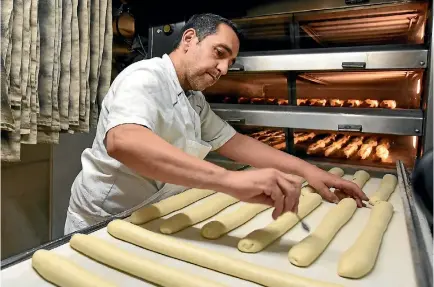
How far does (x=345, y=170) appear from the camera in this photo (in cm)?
203

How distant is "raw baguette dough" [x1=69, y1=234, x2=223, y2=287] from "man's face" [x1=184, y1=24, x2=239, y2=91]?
0.77 meters

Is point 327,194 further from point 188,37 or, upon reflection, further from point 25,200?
point 25,200

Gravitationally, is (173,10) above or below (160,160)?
above

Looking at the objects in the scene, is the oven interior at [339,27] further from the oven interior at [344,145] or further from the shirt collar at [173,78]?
the shirt collar at [173,78]

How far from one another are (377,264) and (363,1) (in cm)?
151

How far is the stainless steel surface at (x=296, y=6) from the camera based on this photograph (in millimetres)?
2054

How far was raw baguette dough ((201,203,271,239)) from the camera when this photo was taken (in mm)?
1094

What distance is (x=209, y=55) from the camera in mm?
1493

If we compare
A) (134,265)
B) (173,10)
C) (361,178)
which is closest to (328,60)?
(361,178)

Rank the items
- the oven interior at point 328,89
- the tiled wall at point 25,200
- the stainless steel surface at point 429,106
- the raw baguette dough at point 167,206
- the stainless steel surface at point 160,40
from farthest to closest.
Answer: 1. the stainless steel surface at point 160,40
2. the tiled wall at point 25,200
3. the oven interior at point 328,89
4. the stainless steel surface at point 429,106
5. the raw baguette dough at point 167,206

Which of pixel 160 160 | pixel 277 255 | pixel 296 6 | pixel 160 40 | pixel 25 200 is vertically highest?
pixel 296 6

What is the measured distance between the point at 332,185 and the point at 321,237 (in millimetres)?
540

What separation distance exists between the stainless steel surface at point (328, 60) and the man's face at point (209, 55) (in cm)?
71

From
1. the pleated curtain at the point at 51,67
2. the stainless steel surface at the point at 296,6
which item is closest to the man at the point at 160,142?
the pleated curtain at the point at 51,67
